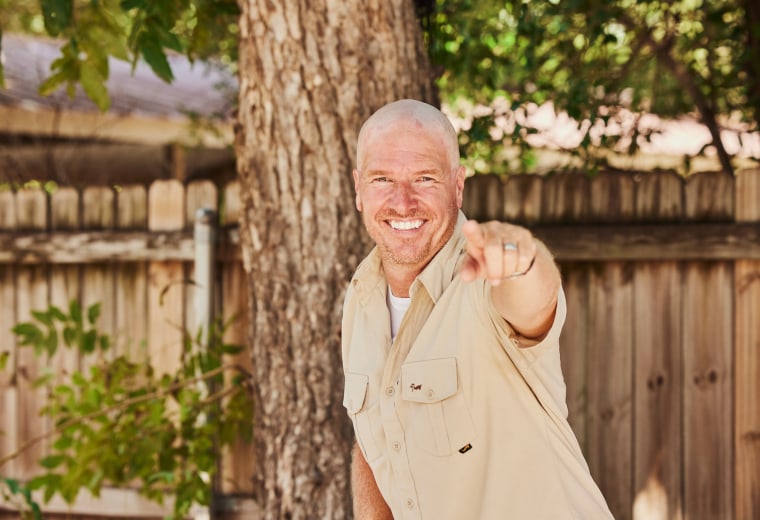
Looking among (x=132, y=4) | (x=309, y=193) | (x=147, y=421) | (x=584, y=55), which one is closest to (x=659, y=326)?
(x=309, y=193)

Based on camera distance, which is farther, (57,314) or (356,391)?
(57,314)

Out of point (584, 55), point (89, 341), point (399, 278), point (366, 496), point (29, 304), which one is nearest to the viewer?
point (399, 278)

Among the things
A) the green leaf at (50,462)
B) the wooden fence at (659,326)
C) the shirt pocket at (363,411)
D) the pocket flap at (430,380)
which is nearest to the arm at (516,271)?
the pocket flap at (430,380)

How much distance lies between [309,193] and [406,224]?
→ 1342 millimetres

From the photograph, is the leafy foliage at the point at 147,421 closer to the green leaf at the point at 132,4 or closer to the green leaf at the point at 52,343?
the green leaf at the point at 52,343

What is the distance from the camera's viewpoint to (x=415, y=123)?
97.2 inches

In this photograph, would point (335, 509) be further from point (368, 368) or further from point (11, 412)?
point (11, 412)

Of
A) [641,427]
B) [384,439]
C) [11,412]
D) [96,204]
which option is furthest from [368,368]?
[11,412]

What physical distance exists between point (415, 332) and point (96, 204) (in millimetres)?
2862

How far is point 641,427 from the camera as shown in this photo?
4.35m

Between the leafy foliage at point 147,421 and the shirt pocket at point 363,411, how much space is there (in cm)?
170

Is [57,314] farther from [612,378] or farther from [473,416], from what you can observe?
[473,416]

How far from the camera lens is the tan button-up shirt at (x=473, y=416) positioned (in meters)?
2.29

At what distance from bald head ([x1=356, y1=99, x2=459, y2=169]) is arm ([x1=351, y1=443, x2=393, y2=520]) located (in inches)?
37.4
